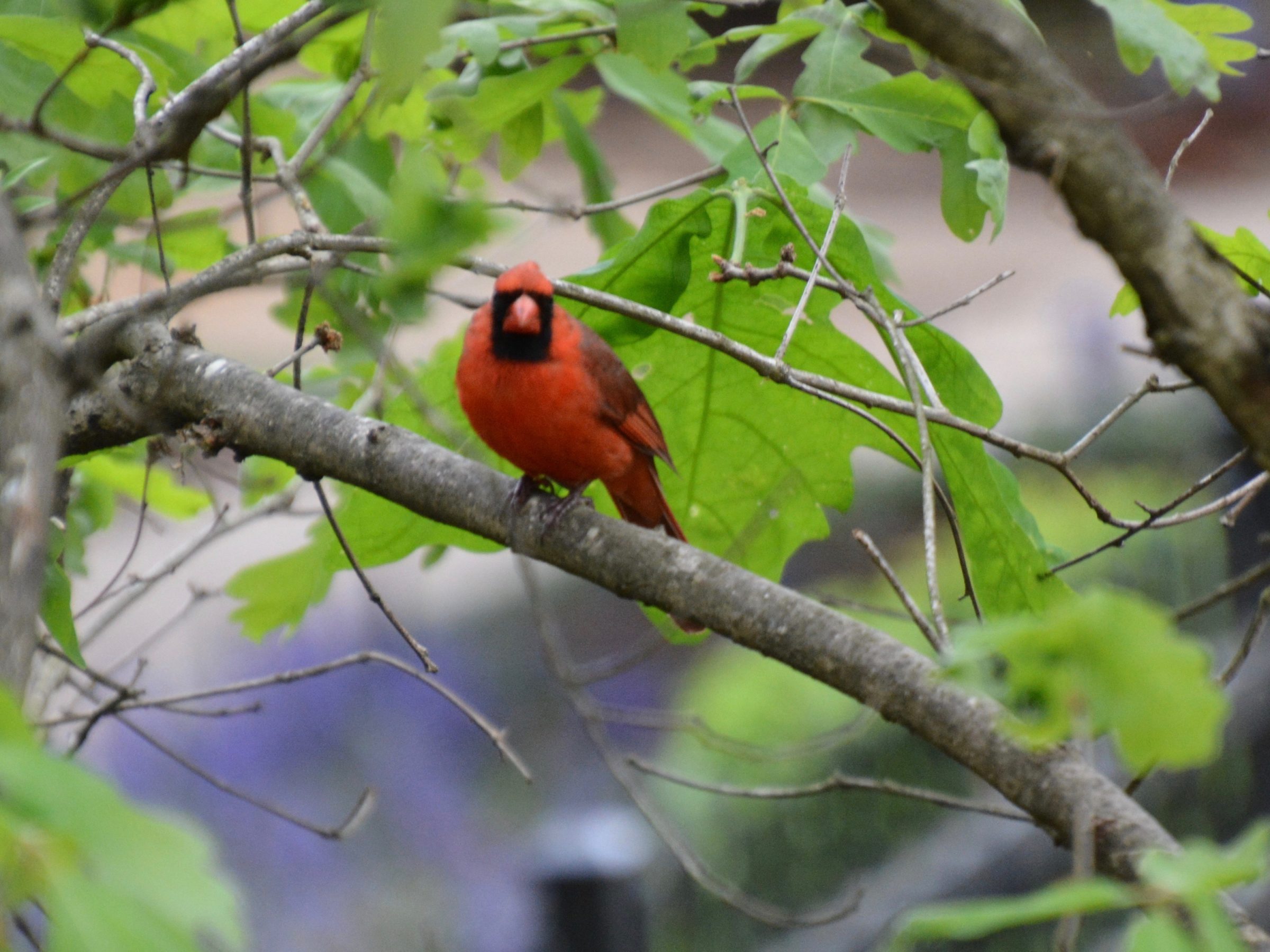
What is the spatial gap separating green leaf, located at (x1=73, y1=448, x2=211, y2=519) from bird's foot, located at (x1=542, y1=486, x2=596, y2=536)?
2.84 ft

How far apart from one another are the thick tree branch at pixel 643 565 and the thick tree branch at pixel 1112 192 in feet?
1.27

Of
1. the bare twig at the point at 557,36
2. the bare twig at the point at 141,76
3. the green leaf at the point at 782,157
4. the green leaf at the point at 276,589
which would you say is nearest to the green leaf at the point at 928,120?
the green leaf at the point at 782,157

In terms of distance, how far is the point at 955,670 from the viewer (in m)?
0.67

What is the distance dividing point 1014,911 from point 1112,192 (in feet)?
1.65

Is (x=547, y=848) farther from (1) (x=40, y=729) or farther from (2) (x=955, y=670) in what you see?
(2) (x=955, y=670)

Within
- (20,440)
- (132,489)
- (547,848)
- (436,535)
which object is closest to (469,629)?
(547,848)

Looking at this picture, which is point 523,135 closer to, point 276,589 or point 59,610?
point 276,589

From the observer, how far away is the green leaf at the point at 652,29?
5.47ft

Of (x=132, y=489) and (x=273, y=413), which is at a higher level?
(x=273, y=413)

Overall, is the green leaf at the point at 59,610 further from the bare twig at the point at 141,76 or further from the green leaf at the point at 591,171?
the green leaf at the point at 591,171

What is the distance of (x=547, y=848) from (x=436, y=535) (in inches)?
59.3

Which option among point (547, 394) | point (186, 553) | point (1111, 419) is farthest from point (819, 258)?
point (186, 553)

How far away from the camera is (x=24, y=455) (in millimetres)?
641

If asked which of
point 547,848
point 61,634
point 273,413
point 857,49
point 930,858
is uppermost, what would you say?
point 857,49
